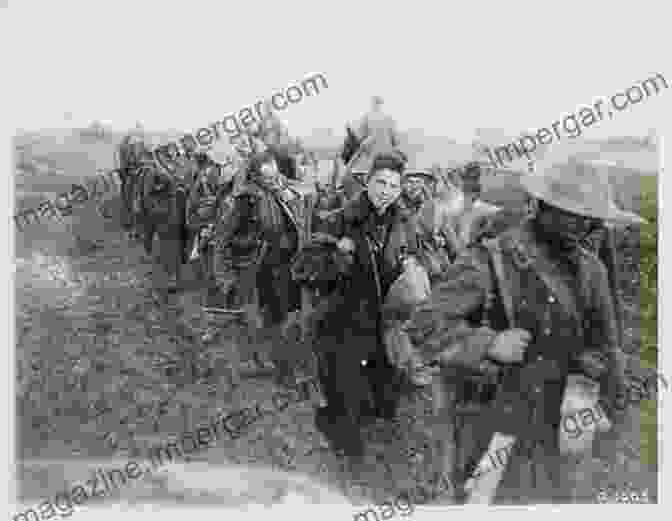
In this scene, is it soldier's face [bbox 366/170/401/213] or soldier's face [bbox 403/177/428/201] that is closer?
soldier's face [bbox 366/170/401/213]

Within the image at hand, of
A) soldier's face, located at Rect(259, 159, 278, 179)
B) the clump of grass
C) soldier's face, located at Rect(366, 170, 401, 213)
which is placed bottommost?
the clump of grass

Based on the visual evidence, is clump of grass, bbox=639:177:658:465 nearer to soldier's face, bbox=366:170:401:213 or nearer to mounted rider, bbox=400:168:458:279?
mounted rider, bbox=400:168:458:279

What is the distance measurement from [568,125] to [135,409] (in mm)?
3200

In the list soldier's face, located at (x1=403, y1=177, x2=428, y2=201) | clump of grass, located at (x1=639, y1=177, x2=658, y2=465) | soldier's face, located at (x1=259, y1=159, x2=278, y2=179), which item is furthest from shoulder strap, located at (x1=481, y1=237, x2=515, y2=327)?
soldier's face, located at (x1=259, y1=159, x2=278, y2=179)

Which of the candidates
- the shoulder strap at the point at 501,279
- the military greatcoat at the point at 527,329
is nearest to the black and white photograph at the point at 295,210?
the military greatcoat at the point at 527,329

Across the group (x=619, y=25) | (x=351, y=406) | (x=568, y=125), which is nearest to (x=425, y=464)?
(x=351, y=406)

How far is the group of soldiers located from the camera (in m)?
3.50

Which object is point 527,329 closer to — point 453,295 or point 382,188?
point 453,295

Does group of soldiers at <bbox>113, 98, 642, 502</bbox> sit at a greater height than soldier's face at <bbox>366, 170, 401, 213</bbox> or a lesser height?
lesser

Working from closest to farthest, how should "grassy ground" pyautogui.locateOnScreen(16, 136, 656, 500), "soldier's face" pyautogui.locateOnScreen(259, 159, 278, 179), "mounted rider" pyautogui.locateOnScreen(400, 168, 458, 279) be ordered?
"mounted rider" pyautogui.locateOnScreen(400, 168, 458, 279) < "grassy ground" pyautogui.locateOnScreen(16, 136, 656, 500) < "soldier's face" pyautogui.locateOnScreen(259, 159, 278, 179)

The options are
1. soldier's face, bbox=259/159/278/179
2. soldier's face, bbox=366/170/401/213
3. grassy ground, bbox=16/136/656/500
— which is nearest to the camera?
soldier's face, bbox=366/170/401/213

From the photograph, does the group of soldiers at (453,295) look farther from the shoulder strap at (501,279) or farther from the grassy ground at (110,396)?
the grassy ground at (110,396)

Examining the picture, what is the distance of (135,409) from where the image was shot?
444 centimetres

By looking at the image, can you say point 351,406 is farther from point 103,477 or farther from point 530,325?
point 103,477
